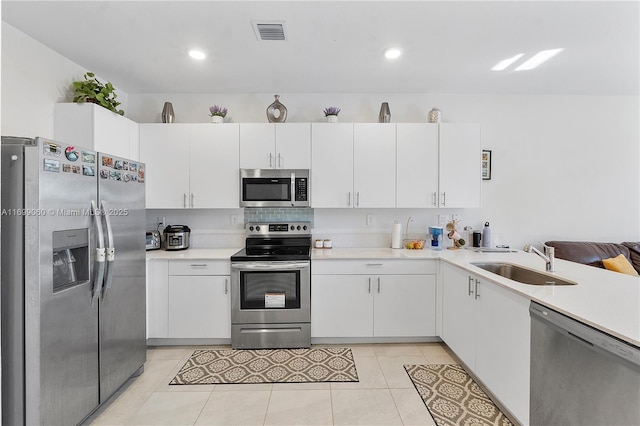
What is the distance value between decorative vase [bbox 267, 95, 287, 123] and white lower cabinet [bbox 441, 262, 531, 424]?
2.17m

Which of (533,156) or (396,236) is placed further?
(533,156)

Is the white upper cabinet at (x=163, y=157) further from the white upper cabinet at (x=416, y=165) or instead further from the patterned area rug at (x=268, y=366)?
the white upper cabinet at (x=416, y=165)

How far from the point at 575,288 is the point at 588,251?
2019mm

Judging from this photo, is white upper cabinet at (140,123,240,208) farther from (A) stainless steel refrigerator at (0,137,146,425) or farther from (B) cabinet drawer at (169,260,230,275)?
(A) stainless steel refrigerator at (0,137,146,425)

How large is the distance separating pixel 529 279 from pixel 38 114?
3.92 metres

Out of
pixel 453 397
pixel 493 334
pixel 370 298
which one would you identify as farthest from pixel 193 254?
pixel 493 334

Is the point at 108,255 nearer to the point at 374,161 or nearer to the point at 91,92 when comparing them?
the point at 91,92

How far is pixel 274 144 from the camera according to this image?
317 centimetres

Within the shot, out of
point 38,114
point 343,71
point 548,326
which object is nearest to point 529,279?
point 548,326

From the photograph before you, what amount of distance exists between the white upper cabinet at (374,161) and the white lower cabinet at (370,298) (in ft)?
2.44

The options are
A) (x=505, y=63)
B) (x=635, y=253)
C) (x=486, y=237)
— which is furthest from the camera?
(x=486, y=237)

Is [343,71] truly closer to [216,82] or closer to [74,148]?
[216,82]

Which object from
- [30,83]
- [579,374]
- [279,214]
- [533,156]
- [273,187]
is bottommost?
[579,374]

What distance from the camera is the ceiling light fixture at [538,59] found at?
2.52 metres
